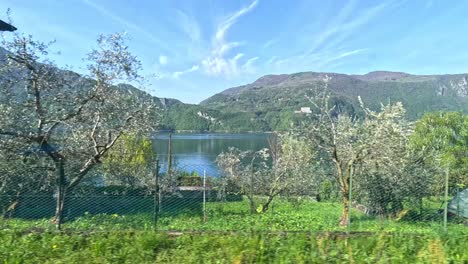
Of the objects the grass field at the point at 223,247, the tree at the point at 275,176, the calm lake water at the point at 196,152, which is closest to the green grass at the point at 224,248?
the grass field at the point at 223,247

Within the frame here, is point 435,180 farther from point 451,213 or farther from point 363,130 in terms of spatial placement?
point 363,130

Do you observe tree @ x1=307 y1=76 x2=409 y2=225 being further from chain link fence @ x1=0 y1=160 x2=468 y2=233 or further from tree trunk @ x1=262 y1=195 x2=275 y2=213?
tree trunk @ x1=262 y1=195 x2=275 y2=213

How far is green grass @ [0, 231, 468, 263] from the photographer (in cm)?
500

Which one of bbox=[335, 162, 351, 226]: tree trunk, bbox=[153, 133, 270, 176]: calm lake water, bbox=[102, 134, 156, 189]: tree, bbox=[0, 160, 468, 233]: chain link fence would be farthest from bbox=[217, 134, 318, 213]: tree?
bbox=[102, 134, 156, 189]: tree

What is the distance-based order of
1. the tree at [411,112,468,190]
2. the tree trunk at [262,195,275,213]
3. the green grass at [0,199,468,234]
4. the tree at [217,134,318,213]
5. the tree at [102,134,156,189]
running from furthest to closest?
the tree at [411,112,468,190] → the tree at [102,134,156,189] → the tree at [217,134,318,213] → the tree trunk at [262,195,275,213] → the green grass at [0,199,468,234]

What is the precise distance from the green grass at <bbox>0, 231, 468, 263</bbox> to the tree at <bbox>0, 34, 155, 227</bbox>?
5200 mm

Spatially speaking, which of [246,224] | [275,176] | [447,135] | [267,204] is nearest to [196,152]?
[447,135]

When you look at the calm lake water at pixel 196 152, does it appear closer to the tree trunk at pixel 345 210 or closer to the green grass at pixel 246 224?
the green grass at pixel 246 224

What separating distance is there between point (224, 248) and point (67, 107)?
27.0 feet

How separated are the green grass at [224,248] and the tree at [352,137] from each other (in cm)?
680

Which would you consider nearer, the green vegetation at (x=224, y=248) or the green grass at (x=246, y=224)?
the green vegetation at (x=224, y=248)

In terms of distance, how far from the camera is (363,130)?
44.2 ft

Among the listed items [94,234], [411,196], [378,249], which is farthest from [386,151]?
[94,234]

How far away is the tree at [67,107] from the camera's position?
11.1 metres
